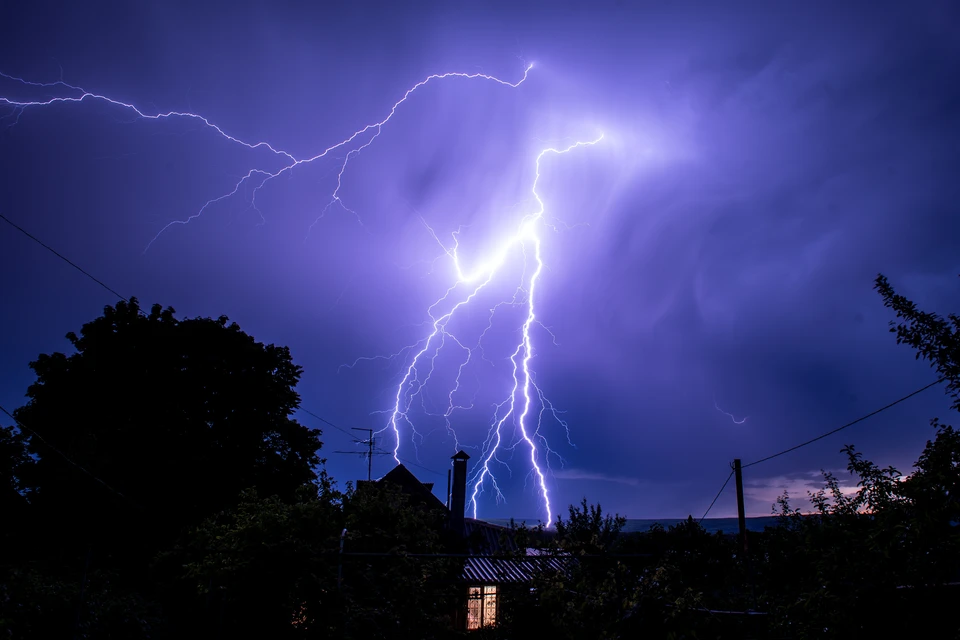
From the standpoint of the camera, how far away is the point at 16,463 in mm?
13570

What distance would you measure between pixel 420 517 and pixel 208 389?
11.7 metres

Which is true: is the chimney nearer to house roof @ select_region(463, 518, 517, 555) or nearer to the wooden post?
house roof @ select_region(463, 518, 517, 555)

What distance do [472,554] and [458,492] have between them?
50.1 ft

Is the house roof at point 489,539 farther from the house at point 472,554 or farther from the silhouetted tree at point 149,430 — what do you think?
the silhouetted tree at point 149,430

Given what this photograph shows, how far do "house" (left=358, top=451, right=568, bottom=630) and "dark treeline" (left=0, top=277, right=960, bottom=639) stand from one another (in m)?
0.28

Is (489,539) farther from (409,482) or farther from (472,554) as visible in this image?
(472,554)

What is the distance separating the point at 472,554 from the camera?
27.4 ft

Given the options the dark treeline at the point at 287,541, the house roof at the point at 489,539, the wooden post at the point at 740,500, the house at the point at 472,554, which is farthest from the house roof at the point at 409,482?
the wooden post at the point at 740,500

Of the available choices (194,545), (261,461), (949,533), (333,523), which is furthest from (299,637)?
(261,461)

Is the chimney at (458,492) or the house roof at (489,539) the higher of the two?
the chimney at (458,492)

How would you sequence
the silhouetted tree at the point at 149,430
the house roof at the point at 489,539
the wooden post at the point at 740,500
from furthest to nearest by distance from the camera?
1. the silhouetted tree at the point at 149,430
2. the wooden post at the point at 740,500
3. the house roof at the point at 489,539

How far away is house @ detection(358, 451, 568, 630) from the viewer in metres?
6.61

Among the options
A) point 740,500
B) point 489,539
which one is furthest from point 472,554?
point 489,539

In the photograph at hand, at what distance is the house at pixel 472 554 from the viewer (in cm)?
661
